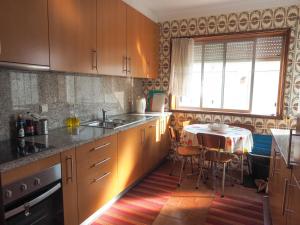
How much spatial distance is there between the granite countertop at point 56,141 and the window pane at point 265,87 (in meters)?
2.01

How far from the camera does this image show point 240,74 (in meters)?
3.35

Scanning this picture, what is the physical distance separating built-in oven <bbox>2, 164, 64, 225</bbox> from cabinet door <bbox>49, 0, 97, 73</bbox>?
87 centimetres

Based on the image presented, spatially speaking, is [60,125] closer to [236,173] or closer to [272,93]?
[236,173]

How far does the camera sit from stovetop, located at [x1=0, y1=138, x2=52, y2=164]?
1.35 metres

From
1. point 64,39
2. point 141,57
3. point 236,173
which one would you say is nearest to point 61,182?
point 64,39

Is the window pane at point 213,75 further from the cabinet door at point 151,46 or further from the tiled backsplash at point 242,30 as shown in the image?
the cabinet door at point 151,46

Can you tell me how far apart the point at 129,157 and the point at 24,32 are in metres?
1.61

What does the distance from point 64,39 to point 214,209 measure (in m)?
2.25

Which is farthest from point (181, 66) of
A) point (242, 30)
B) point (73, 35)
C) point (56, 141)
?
point (56, 141)

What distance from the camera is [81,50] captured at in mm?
2035

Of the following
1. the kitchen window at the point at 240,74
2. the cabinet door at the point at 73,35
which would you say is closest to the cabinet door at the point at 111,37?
the cabinet door at the point at 73,35

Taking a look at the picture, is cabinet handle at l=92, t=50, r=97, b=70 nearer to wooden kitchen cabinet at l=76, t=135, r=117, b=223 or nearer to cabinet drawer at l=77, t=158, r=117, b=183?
wooden kitchen cabinet at l=76, t=135, r=117, b=223

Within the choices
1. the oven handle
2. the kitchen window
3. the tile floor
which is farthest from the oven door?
the kitchen window

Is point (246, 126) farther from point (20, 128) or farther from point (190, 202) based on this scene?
point (20, 128)
